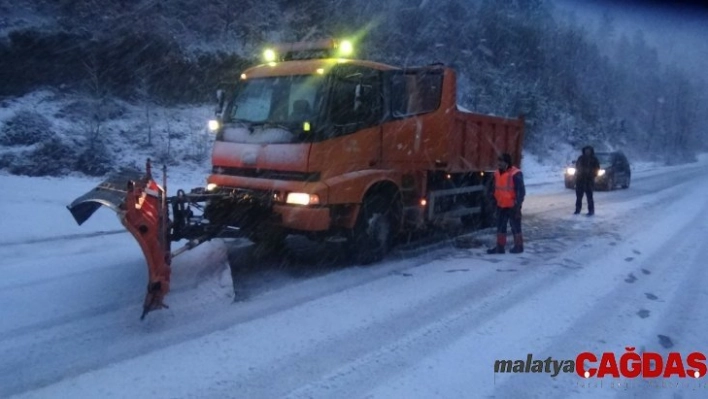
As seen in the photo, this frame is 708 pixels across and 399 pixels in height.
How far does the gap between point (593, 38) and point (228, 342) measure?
84005 mm

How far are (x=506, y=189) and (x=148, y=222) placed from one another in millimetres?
5325

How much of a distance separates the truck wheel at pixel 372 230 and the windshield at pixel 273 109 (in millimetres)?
1408

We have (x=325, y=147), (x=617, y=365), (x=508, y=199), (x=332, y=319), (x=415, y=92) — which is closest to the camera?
(x=617, y=365)

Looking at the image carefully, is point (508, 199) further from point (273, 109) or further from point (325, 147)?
point (273, 109)

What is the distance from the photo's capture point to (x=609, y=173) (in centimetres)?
2073

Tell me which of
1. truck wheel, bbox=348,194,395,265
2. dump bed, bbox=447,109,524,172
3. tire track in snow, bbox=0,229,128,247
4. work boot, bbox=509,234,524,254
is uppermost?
dump bed, bbox=447,109,524,172

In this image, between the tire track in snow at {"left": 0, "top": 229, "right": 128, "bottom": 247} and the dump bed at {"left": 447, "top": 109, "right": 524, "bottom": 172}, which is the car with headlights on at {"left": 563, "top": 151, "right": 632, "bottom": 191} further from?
the tire track in snow at {"left": 0, "top": 229, "right": 128, "bottom": 247}

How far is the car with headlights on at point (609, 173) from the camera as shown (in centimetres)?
2064

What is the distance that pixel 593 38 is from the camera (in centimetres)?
7794

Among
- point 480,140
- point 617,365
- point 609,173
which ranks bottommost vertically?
point 617,365

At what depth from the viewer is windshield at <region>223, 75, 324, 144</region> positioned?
6.64 meters

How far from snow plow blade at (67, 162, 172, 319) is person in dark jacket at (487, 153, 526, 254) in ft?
16.3

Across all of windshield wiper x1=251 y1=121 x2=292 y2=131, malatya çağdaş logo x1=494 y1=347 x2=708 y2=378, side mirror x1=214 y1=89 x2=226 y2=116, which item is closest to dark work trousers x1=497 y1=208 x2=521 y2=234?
windshield wiper x1=251 y1=121 x2=292 y2=131

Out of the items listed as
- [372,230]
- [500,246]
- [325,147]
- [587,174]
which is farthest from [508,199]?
[587,174]
